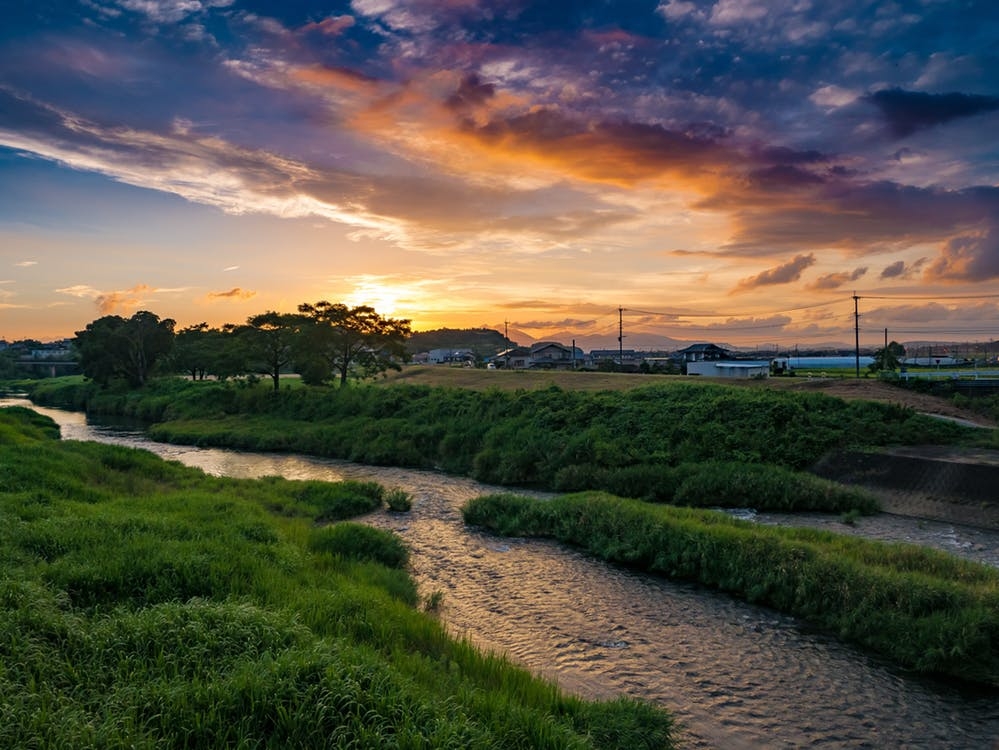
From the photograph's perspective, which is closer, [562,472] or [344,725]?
[344,725]

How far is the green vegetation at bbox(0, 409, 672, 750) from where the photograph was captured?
216 inches

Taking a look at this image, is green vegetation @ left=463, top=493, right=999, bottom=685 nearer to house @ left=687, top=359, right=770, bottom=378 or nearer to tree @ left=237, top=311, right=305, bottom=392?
tree @ left=237, top=311, right=305, bottom=392

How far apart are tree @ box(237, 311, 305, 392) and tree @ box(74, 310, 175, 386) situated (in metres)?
30.8

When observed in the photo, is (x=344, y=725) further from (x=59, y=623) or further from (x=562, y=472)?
(x=562, y=472)

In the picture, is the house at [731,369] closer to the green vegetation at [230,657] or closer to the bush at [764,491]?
the bush at [764,491]

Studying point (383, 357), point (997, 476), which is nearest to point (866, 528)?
point (997, 476)

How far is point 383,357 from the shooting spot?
182 feet

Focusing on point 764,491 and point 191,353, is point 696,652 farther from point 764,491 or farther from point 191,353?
point 191,353

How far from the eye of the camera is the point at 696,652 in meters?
10.5

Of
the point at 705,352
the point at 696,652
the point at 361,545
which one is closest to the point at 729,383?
the point at 361,545

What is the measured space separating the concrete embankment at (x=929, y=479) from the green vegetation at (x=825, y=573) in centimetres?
705

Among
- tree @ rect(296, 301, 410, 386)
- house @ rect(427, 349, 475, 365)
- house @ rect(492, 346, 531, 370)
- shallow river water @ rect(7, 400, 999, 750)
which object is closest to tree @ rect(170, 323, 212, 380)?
tree @ rect(296, 301, 410, 386)

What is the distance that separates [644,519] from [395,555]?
260 inches

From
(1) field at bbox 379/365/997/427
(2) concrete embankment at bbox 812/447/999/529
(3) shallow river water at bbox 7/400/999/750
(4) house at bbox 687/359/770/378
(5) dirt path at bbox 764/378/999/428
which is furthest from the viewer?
(4) house at bbox 687/359/770/378
